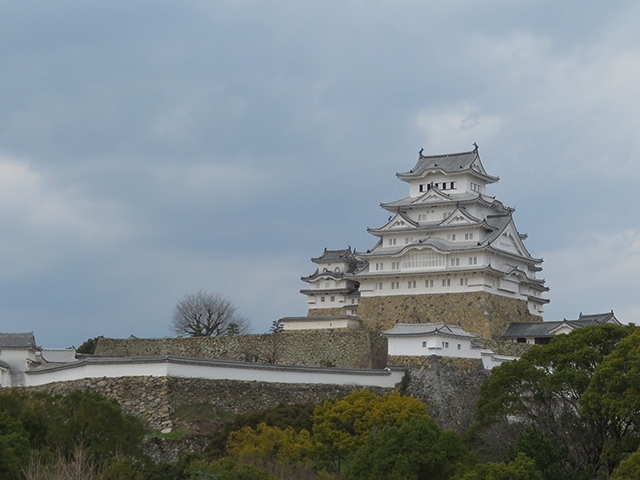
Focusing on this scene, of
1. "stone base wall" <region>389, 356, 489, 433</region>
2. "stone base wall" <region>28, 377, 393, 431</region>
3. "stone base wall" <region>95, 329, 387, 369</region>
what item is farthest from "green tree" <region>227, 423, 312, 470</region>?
"stone base wall" <region>95, 329, 387, 369</region>

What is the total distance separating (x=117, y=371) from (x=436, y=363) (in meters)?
11.3

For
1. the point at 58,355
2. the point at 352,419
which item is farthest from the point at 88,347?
the point at 352,419

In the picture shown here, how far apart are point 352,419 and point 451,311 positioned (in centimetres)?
1432

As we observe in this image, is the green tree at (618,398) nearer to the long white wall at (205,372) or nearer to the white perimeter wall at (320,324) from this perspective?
the long white wall at (205,372)

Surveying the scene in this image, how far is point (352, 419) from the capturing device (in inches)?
1420

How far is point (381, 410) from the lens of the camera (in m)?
36.2

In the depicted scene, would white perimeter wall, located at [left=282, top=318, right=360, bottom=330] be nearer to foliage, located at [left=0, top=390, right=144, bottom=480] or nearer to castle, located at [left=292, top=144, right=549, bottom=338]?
castle, located at [left=292, top=144, right=549, bottom=338]

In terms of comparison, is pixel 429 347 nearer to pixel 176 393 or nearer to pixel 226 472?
pixel 176 393

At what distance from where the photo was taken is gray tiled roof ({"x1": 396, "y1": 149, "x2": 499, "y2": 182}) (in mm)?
53625

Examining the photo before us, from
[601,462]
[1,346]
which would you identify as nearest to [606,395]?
[601,462]

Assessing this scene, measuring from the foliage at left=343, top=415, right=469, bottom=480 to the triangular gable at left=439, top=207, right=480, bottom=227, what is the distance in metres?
21.9

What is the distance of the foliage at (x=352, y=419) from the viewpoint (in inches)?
1375

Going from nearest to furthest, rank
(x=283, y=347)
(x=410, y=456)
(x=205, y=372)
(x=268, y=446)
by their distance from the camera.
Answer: (x=410, y=456)
(x=268, y=446)
(x=205, y=372)
(x=283, y=347)

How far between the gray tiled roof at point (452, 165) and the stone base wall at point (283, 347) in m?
8.72
